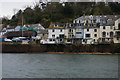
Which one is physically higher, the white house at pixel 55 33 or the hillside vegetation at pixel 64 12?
the hillside vegetation at pixel 64 12

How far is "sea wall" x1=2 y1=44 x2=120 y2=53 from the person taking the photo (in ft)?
132

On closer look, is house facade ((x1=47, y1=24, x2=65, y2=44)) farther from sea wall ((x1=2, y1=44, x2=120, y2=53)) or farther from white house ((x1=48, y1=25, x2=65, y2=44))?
sea wall ((x1=2, y1=44, x2=120, y2=53))

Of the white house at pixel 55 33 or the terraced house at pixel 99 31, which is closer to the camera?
the terraced house at pixel 99 31

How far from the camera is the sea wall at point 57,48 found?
40.3 m

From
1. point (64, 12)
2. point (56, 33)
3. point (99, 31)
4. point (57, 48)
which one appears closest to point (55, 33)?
point (56, 33)

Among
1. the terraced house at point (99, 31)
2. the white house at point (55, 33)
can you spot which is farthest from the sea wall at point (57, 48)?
the white house at point (55, 33)

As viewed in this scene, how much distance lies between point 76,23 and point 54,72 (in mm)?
28292

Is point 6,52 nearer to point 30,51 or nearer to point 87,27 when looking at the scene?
point 30,51

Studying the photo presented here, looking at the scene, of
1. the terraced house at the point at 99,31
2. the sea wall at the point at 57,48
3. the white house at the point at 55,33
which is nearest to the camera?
the sea wall at the point at 57,48

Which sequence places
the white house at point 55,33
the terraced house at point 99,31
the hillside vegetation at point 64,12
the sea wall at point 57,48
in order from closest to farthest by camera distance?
the sea wall at point 57,48 → the terraced house at point 99,31 → the white house at point 55,33 → the hillside vegetation at point 64,12

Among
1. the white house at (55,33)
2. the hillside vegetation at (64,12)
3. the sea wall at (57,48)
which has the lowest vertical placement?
the sea wall at (57,48)

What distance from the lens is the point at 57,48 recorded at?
1654 inches

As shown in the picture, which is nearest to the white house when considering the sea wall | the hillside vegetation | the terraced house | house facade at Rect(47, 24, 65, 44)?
house facade at Rect(47, 24, 65, 44)

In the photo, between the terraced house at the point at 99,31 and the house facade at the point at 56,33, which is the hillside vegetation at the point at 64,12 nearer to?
the house facade at the point at 56,33
